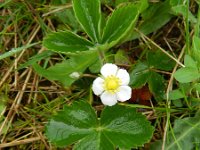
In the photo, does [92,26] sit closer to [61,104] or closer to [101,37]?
[101,37]

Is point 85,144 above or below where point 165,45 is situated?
below

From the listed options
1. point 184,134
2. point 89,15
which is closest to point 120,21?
point 89,15

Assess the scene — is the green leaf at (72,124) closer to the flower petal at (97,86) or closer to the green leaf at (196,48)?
the flower petal at (97,86)

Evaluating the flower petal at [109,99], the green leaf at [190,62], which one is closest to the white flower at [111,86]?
the flower petal at [109,99]

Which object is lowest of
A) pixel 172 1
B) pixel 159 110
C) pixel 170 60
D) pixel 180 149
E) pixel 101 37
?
pixel 180 149

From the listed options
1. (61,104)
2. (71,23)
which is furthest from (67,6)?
(61,104)
